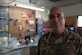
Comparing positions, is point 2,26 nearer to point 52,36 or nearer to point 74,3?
point 52,36

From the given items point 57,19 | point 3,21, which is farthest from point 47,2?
point 57,19

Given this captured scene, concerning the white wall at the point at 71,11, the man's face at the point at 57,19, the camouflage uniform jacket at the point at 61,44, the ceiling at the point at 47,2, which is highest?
the ceiling at the point at 47,2

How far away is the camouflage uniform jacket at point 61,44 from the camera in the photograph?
1243 millimetres

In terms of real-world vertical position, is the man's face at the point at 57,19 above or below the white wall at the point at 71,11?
below

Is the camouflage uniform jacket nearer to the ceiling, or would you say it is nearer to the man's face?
the man's face

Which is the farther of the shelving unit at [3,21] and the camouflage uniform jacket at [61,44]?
the shelving unit at [3,21]

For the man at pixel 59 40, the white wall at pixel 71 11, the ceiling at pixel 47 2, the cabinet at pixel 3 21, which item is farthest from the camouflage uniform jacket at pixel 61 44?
the white wall at pixel 71 11

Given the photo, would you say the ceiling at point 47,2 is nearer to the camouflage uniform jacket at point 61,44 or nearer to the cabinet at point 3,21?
the cabinet at point 3,21

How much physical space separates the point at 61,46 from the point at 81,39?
216mm

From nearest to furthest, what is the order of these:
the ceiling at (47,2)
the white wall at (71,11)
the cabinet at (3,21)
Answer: the cabinet at (3,21), the ceiling at (47,2), the white wall at (71,11)

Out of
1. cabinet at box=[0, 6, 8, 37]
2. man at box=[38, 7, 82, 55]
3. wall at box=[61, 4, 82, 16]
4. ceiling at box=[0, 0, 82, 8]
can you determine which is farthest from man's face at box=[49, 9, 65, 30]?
wall at box=[61, 4, 82, 16]

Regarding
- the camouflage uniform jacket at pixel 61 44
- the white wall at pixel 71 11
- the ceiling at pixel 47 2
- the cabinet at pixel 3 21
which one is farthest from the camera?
the white wall at pixel 71 11

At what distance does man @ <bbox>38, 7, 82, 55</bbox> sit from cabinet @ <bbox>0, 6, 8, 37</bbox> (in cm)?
291

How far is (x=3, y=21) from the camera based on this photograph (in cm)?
405
